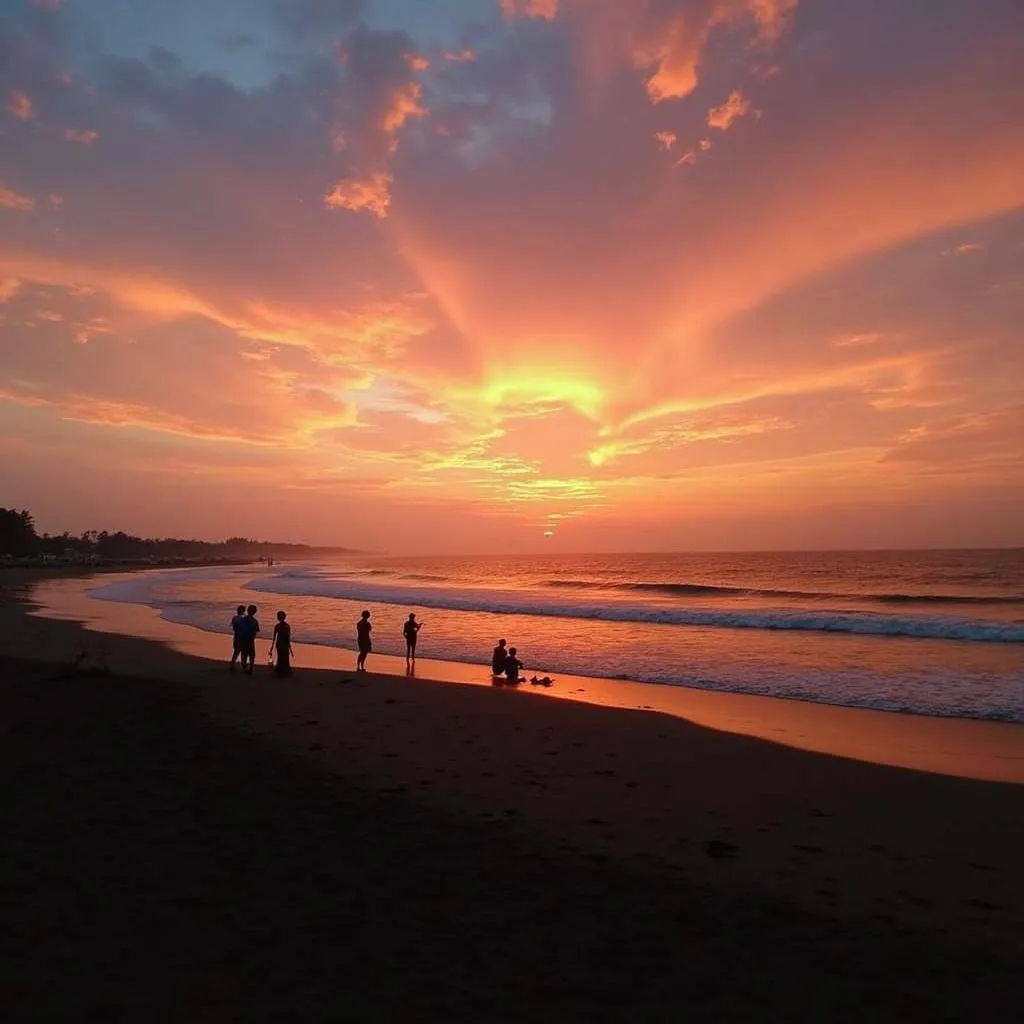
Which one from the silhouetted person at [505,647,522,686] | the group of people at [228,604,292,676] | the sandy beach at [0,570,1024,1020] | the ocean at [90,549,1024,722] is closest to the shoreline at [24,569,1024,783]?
the sandy beach at [0,570,1024,1020]

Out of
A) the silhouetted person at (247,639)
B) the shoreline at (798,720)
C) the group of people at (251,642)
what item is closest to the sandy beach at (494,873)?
the shoreline at (798,720)

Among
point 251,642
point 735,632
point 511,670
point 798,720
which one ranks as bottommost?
point 798,720

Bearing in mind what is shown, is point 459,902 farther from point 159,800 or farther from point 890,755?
point 890,755

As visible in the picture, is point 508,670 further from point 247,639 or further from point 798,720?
point 798,720

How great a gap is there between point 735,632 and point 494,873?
2755cm

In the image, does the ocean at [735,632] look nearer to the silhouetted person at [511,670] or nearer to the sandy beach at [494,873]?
the silhouetted person at [511,670]

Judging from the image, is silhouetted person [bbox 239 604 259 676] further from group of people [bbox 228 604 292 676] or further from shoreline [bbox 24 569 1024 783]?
shoreline [bbox 24 569 1024 783]

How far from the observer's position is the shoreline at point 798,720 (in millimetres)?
11820

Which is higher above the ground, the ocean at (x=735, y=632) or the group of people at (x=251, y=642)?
the group of people at (x=251, y=642)

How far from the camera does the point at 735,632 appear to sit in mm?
32000

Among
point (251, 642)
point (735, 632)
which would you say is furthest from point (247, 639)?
point (735, 632)

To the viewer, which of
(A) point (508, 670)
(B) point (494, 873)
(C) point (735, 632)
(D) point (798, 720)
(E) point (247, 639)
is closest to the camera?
(B) point (494, 873)

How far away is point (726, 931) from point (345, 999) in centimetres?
304

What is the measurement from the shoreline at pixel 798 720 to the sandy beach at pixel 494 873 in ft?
0.63
